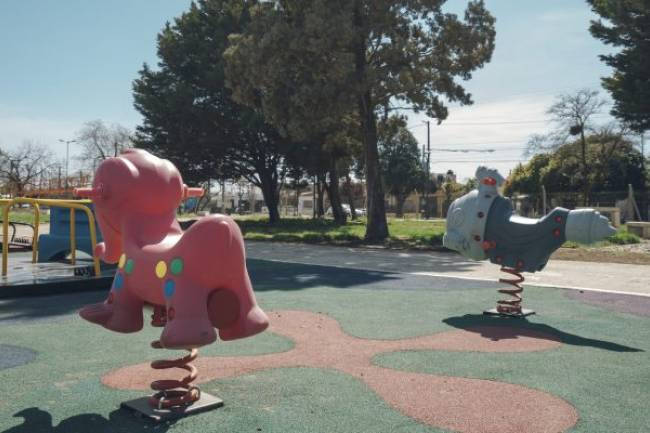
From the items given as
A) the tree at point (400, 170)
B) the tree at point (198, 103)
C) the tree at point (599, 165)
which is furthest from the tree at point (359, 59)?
the tree at point (400, 170)

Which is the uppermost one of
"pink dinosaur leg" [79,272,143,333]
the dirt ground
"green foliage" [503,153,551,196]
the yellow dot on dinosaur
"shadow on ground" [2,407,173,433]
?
"green foliage" [503,153,551,196]

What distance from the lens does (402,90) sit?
69.8ft

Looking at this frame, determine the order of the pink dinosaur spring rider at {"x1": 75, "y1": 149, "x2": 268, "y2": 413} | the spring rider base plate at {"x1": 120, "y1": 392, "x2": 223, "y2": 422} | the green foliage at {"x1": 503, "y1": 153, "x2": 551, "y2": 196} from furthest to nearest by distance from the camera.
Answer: the green foliage at {"x1": 503, "y1": 153, "x2": 551, "y2": 196} → the spring rider base plate at {"x1": 120, "y1": 392, "x2": 223, "y2": 422} → the pink dinosaur spring rider at {"x1": 75, "y1": 149, "x2": 268, "y2": 413}

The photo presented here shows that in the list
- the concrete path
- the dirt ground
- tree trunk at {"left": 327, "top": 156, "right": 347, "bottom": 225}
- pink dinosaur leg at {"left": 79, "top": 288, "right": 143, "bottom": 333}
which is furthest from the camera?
tree trunk at {"left": 327, "top": 156, "right": 347, "bottom": 225}

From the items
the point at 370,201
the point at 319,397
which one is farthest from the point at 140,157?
the point at 370,201

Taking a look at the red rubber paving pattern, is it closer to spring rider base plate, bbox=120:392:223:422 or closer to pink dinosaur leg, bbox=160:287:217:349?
spring rider base plate, bbox=120:392:223:422

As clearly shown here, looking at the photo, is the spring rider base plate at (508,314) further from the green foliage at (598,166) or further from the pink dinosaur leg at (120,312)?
the green foliage at (598,166)

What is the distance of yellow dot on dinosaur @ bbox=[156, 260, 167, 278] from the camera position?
4.11 meters

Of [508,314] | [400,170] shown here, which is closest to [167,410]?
[508,314]

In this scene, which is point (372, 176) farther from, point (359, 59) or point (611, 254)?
point (611, 254)

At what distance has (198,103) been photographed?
33.1 meters

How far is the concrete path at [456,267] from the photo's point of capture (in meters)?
11.5

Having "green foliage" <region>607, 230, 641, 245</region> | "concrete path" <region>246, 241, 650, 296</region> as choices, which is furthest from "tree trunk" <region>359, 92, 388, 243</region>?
"green foliage" <region>607, 230, 641, 245</region>

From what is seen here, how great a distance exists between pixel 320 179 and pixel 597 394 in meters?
33.2
